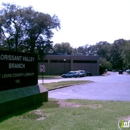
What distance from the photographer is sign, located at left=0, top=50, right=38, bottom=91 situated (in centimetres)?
894

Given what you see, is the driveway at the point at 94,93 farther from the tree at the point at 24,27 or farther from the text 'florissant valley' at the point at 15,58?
the tree at the point at 24,27

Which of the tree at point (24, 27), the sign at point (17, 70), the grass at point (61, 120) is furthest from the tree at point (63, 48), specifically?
the grass at point (61, 120)

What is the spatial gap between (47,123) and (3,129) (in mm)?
1288

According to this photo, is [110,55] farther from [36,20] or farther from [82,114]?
[82,114]

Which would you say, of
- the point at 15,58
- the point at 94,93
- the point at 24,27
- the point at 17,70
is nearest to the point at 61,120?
the point at 17,70

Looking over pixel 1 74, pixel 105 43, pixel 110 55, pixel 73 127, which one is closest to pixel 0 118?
pixel 1 74

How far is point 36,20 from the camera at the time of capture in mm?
48312

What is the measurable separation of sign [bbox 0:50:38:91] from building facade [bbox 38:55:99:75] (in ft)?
188

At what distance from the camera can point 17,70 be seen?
991 cm

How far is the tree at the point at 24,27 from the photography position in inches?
1881

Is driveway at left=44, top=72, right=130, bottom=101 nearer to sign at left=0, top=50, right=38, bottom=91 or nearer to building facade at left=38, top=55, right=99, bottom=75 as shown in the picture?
sign at left=0, top=50, right=38, bottom=91

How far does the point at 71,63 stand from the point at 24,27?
23.7 meters

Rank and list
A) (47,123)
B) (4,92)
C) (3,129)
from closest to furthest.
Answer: (3,129)
(47,123)
(4,92)

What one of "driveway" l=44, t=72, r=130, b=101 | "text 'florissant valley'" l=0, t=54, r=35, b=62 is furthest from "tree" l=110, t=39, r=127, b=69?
"text 'florissant valley'" l=0, t=54, r=35, b=62
